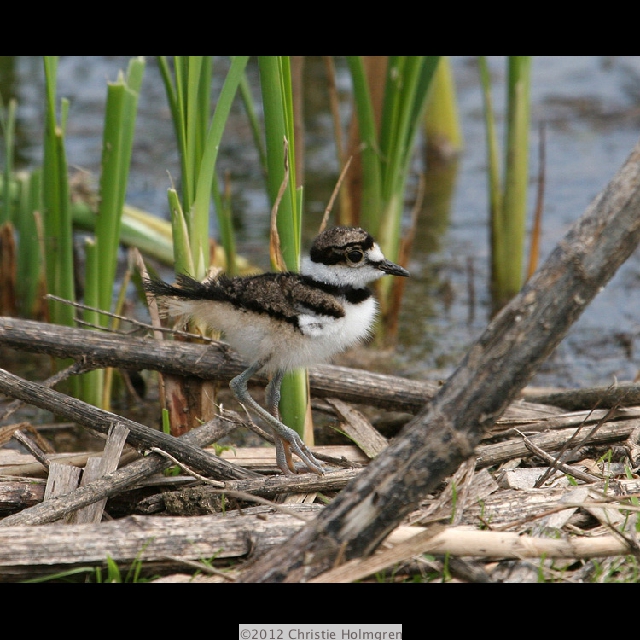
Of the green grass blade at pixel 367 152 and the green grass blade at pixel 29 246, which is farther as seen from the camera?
the green grass blade at pixel 29 246

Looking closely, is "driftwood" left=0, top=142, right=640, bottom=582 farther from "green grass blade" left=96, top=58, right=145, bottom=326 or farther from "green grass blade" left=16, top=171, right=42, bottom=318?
"green grass blade" left=16, top=171, right=42, bottom=318

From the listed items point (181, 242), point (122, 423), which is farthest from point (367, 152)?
point (122, 423)

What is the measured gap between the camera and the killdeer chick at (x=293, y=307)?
3.68 meters

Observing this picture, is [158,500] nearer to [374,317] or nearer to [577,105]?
[374,317]

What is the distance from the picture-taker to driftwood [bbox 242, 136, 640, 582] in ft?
8.52

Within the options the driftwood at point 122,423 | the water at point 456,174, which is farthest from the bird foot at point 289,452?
the water at point 456,174

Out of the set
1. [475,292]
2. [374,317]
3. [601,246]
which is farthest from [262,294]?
[475,292]

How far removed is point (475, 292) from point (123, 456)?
11.7 ft

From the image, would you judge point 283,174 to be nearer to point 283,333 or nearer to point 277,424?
point 283,333

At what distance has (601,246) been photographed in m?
2.60

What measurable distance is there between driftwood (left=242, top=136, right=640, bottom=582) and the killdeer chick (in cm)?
93

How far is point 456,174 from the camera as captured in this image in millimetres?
8961

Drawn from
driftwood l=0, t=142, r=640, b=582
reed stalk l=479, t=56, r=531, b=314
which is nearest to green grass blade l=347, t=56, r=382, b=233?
reed stalk l=479, t=56, r=531, b=314

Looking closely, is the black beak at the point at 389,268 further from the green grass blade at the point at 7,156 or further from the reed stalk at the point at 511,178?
the green grass blade at the point at 7,156
